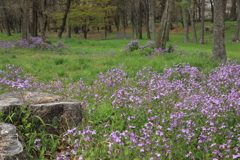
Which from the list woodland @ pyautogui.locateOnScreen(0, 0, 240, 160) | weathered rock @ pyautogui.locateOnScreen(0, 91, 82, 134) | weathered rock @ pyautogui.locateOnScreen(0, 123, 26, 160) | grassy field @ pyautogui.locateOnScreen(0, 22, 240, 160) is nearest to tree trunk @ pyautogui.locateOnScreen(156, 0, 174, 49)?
woodland @ pyautogui.locateOnScreen(0, 0, 240, 160)

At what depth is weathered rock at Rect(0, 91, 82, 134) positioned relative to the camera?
401cm

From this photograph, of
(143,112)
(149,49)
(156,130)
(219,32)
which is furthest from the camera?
(149,49)

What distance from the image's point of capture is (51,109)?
4113mm

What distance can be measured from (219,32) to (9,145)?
1018cm

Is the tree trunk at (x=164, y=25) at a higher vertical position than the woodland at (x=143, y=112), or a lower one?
higher

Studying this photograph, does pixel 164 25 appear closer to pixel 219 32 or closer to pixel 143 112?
pixel 219 32

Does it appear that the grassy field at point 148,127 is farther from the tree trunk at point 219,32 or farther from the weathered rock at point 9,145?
the tree trunk at point 219,32

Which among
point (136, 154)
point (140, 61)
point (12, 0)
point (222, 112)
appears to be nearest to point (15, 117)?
point (136, 154)

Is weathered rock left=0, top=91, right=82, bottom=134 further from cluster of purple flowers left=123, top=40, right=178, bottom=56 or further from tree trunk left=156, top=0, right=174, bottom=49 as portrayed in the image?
tree trunk left=156, top=0, right=174, bottom=49

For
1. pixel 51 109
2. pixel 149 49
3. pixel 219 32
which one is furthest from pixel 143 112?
pixel 149 49

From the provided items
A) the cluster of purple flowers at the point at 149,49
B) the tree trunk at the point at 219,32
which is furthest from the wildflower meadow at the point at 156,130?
the cluster of purple flowers at the point at 149,49

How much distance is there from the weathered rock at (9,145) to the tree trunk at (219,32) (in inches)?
383

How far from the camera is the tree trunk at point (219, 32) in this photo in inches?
399

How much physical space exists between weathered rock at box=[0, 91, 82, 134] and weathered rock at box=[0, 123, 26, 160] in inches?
25.2
